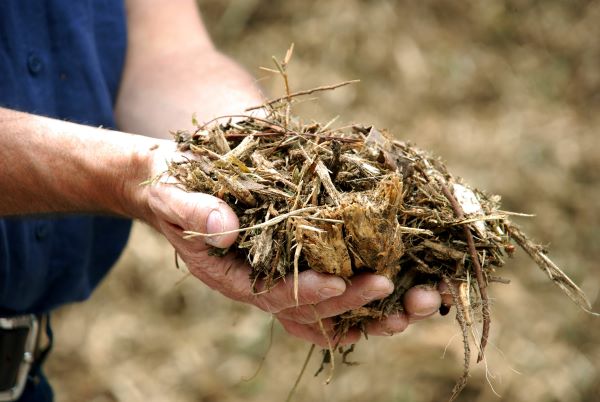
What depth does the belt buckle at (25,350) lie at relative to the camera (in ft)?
5.88

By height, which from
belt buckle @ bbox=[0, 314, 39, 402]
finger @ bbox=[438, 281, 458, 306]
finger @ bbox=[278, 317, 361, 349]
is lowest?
belt buckle @ bbox=[0, 314, 39, 402]

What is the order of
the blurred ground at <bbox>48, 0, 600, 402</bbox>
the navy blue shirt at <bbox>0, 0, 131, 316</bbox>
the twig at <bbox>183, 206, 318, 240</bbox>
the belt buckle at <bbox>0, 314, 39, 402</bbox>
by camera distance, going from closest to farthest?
1. the twig at <bbox>183, 206, 318, 240</bbox>
2. the navy blue shirt at <bbox>0, 0, 131, 316</bbox>
3. the belt buckle at <bbox>0, 314, 39, 402</bbox>
4. the blurred ground at <bbox>48, 0, 600, 402</bbox>

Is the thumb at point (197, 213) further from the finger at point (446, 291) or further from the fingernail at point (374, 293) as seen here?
the finger at point (446, 291)

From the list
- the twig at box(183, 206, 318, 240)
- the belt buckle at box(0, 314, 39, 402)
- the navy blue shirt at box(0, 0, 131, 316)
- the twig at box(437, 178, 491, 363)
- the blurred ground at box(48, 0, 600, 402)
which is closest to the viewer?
the twig at box(183, 206, 318, 240)

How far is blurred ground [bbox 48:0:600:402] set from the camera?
10.1 feet

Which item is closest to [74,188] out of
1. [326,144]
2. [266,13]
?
[326,144]

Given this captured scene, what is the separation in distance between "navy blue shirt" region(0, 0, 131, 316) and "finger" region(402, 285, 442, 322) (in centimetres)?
79

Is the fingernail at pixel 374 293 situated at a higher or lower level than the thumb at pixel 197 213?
lower

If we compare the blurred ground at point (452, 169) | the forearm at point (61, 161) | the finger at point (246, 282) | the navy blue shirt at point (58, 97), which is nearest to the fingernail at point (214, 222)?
the finger at point (246, 282)

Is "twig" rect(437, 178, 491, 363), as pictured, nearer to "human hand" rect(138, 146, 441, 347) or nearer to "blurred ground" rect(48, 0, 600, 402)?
"human hand" rect(138, 146, 441, 347)

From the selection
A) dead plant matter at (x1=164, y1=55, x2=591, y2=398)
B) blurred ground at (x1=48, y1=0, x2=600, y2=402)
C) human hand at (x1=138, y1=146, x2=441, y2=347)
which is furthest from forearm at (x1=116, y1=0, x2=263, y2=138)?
blurred ground at (x1=48, y1=0, x2=600, y2=402)

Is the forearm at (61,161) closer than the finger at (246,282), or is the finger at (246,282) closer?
the finger at (246,282)

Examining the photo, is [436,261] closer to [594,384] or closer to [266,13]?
[594,384]

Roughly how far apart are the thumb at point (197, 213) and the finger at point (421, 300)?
1.15ft
